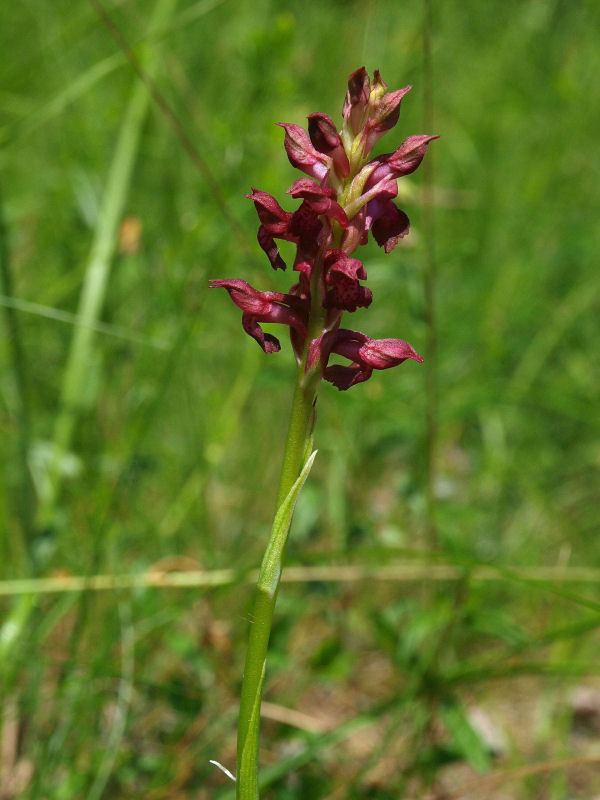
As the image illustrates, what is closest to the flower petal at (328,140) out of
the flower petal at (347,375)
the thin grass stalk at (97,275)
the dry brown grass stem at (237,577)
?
the flower petal at (347,375)

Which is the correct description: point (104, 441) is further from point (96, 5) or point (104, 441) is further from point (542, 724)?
point (542, 724)

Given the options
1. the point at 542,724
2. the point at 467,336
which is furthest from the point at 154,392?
the point at 542,724

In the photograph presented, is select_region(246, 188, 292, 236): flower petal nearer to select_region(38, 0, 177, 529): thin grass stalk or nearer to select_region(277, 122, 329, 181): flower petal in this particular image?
select_region(277, 122, 329, 181): flower petal

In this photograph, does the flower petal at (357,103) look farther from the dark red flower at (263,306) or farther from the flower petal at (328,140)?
the dark red flower at (263,306)

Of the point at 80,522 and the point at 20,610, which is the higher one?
the point at 80,522

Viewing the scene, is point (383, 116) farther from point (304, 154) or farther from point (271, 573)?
point (271, 573)

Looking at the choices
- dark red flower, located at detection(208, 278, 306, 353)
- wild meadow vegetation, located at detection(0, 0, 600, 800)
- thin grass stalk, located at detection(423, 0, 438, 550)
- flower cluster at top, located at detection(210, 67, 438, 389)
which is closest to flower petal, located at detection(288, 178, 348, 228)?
flower cluster at top, located at detection(210, 67, 438, 389)
